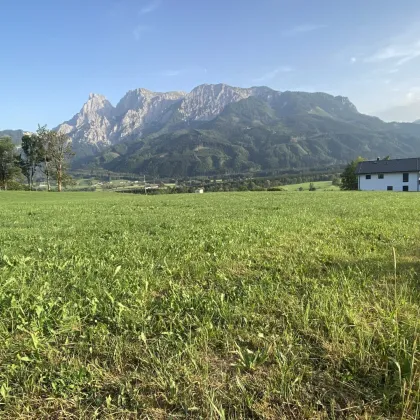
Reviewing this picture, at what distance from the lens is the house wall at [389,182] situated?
90125mm

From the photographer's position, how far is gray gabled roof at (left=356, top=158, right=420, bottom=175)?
90.9 meters

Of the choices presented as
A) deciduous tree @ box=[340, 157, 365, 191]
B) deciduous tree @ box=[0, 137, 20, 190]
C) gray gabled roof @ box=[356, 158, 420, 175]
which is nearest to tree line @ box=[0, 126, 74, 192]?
deciduous tree @ box=[0, 137, 20, 190]

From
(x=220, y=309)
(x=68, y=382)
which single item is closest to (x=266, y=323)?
(x=220, y=309)

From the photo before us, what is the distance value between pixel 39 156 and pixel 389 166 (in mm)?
98955

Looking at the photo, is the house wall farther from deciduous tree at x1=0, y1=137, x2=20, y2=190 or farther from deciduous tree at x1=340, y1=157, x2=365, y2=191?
deciduous tree at x1=0, y1=137, x2=20, y2=190

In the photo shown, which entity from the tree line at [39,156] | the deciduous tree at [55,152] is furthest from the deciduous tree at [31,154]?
the deciduous tree at [55,152]

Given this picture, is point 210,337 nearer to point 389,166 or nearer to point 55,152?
point 55,152

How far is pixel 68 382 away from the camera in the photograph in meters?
2.74

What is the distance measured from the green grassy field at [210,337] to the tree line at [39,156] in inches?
3288

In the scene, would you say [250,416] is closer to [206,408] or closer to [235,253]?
[206,408]

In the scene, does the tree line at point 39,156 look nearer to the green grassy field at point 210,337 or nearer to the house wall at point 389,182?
the green grassy field at point 210,337

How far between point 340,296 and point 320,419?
200 centimetres

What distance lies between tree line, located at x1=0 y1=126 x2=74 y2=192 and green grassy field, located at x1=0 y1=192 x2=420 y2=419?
83.5 m

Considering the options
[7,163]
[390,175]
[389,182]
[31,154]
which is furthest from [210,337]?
[390,175]
